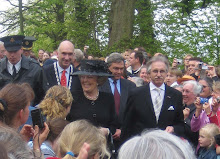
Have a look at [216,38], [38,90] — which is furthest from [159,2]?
[38,90]

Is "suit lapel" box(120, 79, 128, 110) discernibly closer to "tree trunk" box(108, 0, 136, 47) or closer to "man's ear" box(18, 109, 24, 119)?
"man's ear" box(18, 109, 24, 119)

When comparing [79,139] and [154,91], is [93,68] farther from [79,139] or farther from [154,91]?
[79,139]

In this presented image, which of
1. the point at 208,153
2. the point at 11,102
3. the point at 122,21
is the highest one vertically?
the point at 122,21

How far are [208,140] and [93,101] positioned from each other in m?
1.83

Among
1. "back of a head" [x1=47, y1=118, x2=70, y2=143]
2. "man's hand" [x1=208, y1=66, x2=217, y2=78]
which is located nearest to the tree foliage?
"man's hand" [x1=208, y1=66, x2=217, y2=78]

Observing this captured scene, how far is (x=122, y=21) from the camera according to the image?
15.6 m

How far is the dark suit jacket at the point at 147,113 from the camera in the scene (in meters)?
5.73

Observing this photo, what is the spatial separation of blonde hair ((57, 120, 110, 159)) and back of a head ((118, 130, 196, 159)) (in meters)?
0.97

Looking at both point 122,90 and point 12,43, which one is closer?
point 12,43

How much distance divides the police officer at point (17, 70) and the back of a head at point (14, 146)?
4.33 meters

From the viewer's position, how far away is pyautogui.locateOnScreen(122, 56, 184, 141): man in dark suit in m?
5.73

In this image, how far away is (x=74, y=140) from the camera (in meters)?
3.09

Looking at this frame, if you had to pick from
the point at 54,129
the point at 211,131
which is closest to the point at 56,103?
the point at 54,129

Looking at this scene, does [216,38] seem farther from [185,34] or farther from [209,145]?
[209,145]
